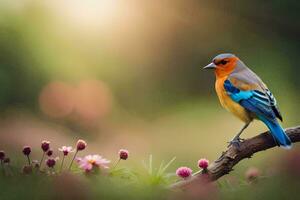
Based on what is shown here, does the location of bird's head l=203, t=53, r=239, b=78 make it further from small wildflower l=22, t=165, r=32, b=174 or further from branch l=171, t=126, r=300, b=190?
small wildflower l=22, t=165, r=32, b=174

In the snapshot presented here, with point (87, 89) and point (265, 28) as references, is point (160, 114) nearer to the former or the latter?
point (87, 89)

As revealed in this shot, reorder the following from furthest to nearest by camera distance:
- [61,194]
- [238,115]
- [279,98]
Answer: [279,98], [238,115], [61,194]

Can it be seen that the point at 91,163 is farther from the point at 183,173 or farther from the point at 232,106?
the point at 232,106

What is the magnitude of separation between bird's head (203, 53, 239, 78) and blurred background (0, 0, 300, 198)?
3.52 feet

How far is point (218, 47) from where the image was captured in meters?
3.11

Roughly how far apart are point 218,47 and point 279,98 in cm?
41

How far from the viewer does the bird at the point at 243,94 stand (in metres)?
1.16

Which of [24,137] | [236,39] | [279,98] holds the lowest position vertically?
[24,137]

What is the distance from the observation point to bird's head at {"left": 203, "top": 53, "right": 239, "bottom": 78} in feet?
4.28

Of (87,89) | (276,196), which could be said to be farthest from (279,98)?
(276,196)

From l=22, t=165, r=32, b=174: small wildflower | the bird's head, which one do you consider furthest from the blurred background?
l=22, t=165, r=32, b=174: small wildflower

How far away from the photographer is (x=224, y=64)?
4.32 feet

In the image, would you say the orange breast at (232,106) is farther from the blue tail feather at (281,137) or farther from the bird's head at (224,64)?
the blue tail feather at (281,137)

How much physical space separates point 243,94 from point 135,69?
6.09 ft
